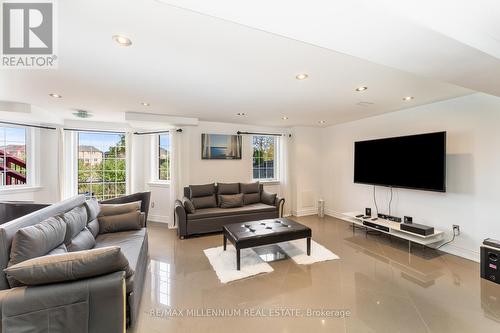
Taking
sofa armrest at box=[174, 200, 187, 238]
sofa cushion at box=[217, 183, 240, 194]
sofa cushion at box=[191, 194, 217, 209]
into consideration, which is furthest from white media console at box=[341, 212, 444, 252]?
sofa armrest at box=[174, 200, 187, 238]

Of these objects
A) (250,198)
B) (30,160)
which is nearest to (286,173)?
(250,198)

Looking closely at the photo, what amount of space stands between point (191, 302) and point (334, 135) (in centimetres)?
480

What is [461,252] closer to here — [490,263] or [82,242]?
[490,263]

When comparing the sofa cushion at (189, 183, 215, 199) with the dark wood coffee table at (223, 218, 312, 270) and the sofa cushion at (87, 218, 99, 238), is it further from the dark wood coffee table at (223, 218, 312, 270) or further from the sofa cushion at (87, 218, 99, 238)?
the sofa cushion at (87, 218, 99, 238)

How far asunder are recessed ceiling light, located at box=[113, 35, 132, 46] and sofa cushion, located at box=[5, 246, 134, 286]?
5.25 feet

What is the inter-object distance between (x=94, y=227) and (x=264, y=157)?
4.09 metres

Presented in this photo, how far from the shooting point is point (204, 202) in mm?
4488

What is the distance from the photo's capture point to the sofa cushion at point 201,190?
452 centimetres

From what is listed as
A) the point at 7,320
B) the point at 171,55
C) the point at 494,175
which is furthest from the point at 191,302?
the point at 494,175

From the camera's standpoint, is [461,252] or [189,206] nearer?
[461,252]

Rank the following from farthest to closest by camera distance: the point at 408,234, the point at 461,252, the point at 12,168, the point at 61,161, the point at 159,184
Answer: the point at 159,184, the point at 61,161, the point at 12,168, the point at 408,234, the point at 461,252

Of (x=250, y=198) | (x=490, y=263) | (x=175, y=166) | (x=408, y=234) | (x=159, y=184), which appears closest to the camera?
(x=490, y=263)

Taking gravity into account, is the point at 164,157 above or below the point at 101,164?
above

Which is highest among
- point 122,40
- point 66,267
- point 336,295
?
point 122,40
